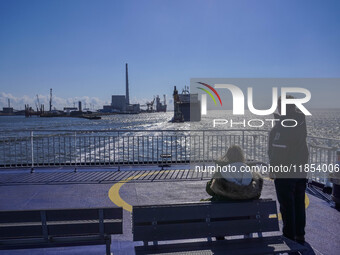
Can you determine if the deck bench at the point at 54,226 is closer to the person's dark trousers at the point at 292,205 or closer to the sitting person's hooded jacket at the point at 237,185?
the sitting person's hooded jacket at the point at 237,185

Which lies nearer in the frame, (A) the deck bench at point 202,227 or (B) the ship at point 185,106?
(A) the deck bench at point 202,227

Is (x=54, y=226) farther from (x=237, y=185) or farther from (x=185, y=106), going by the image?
(x=185, y=106)

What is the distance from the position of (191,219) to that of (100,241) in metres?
1.05

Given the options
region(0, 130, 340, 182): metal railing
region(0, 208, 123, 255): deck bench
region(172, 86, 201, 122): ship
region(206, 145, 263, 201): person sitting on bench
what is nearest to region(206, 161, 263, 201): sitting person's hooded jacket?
region(206, 145, 263, 201): person sitting on bench

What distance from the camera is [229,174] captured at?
12.1 feet

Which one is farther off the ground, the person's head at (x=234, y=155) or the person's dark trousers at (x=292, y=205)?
the person's head at (x=234, y=155)

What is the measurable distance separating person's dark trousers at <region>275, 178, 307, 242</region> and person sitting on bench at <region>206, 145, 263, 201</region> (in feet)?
2.35

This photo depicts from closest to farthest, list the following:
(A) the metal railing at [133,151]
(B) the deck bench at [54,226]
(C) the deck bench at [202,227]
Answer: (B) the deck bench at [54,226], (C) the deck bench at [202,227], (A) the metal railing at [133,151]

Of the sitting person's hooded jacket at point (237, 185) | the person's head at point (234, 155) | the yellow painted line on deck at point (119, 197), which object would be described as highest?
the person's head at point (234, 155)

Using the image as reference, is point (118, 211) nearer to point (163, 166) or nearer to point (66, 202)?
point (66, 202)

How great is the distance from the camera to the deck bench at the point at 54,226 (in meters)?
3.09

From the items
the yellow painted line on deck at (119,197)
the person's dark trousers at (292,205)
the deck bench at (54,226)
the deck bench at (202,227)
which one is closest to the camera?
the deck bench at (54,226)

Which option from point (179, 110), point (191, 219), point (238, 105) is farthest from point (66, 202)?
point (179, 110)

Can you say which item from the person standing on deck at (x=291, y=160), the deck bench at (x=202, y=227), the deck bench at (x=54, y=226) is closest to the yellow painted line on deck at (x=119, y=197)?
the person standing on deck at (x=291, y=160)
